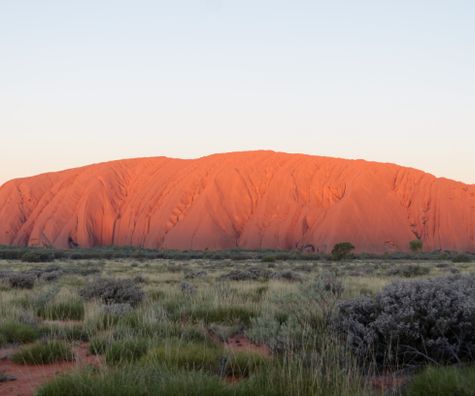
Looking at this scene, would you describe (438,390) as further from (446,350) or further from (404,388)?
(446,350)

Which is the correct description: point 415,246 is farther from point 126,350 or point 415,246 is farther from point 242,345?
point 126,350

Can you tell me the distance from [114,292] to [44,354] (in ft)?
17.8

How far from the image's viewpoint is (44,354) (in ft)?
21.5

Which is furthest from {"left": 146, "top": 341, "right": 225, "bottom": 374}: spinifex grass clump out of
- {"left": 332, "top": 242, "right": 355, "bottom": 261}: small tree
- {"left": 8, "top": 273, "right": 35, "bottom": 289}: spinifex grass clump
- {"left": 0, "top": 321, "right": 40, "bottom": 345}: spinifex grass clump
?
{"left": 332, "top": 242, "right": 355, "bottom": 261}: small tree

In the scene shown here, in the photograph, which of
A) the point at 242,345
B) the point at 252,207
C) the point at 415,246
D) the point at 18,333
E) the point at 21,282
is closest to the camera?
the point at 242,345

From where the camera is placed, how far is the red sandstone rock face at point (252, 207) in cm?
7438

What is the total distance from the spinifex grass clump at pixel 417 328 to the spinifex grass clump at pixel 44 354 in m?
3.42

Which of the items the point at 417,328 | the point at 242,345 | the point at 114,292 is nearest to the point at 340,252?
the point at 114,292

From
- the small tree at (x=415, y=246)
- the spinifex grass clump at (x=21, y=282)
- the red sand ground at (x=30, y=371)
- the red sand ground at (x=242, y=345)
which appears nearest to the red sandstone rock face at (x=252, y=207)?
the small tree at (x=415, y=246)

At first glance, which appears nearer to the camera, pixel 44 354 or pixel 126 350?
pixel 126 350

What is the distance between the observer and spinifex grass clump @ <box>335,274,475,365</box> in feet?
18.8

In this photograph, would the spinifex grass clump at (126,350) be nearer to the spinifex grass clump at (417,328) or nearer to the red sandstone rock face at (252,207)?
the spinifex grass clump at (417,328)

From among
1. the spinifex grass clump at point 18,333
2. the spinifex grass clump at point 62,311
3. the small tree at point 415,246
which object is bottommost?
the small tree at point 415,246

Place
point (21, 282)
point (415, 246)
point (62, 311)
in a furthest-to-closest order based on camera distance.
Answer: point (415, 246)
point (21, 282)
point (62, 311)
